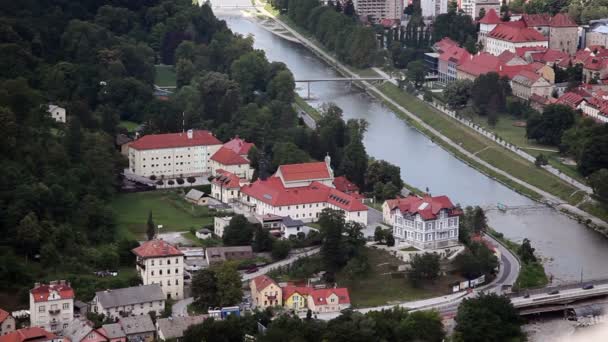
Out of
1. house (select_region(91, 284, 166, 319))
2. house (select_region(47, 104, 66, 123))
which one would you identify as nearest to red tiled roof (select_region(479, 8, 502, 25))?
house (select_region(47, 104, 66, 123))

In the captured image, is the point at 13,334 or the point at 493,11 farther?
the point at 493,11

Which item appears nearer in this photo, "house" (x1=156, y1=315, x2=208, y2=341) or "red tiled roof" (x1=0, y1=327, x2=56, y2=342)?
"red tiled roof" (x1=0, y1=327, x2=56, y2=342)

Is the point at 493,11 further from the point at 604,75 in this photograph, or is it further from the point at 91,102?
the point at 91,102

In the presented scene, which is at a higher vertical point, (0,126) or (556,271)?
(0,126)

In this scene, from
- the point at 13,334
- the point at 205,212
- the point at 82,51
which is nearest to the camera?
the point at 13,334

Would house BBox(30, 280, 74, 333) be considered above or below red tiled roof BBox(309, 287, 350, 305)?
above

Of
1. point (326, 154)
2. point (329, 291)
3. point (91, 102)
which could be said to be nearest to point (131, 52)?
point (91, 102)

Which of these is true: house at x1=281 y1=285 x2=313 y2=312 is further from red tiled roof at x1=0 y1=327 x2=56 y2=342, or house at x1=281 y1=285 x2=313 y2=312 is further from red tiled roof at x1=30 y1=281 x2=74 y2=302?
red tiled roof at x1=0 y1=327 x2=56 y2=342

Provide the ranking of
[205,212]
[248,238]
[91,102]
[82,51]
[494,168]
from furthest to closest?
1. [82,51]
2. [91,102]
3. [494,168]
4. [205,212]
5. [248,238]
